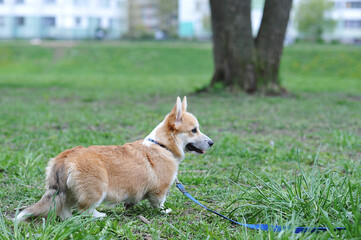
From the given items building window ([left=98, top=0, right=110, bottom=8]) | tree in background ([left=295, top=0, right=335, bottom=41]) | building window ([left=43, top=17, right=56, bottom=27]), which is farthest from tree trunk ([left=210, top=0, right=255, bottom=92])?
building window ([left=98, top=0, right=110, bottom=8])

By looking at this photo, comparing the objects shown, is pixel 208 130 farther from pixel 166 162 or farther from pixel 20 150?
pixel 166 162

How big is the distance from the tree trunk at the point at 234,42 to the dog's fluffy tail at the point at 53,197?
9124mm

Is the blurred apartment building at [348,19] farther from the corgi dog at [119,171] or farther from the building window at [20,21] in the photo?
the corgi dog at [119,171]

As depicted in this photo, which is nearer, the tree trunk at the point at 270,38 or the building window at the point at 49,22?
the tree trunk at the point at 270,38

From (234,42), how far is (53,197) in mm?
9300

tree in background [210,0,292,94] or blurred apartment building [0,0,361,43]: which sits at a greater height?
blurred apartment building [0,0,361,43]

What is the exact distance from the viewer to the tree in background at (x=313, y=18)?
4962 cm

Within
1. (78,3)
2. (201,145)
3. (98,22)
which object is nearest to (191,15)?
(98,22)

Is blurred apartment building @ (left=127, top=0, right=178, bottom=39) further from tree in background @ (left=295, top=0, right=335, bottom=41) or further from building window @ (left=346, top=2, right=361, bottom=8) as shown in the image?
building window @ (left=346, top=2, right=361, bottom=8)

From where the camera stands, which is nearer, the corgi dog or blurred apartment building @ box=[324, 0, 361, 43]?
the corgi dog

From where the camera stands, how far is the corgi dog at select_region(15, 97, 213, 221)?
3211 mm

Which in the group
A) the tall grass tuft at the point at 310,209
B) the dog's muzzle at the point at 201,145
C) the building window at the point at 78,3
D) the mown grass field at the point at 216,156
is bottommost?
the mown grass field at the point at 216,156

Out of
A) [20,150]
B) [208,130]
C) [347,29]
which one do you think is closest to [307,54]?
[208,130]

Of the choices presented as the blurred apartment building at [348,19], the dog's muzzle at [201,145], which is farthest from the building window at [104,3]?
the dog's muzzle at [201,145]
